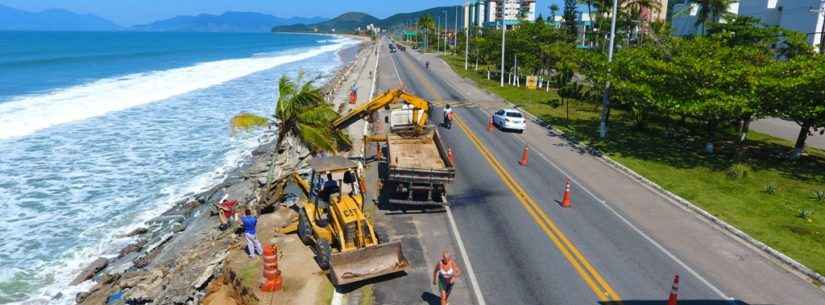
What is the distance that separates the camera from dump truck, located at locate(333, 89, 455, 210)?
17672 millimetres

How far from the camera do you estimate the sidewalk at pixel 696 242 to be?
13641mm

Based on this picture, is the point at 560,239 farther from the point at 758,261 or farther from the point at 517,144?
the point at 517,144

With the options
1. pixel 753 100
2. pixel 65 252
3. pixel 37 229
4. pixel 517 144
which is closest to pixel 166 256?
pixel 65 252

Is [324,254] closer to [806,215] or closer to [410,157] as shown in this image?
[410,157]

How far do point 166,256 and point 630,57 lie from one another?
2585cm

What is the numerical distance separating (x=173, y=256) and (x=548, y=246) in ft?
42.1

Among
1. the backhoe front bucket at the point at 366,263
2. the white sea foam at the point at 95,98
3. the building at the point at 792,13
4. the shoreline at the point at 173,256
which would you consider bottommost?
the shoreline at the point at 173,256

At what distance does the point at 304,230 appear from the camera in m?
15.7

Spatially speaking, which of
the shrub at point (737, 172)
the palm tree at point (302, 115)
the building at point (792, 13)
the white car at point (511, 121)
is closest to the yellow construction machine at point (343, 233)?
the palm tree at point (302, 115)

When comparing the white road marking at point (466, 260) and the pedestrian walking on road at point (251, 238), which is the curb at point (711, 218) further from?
the pedestrian walking on road at point (251, 238)

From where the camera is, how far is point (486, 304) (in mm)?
12547

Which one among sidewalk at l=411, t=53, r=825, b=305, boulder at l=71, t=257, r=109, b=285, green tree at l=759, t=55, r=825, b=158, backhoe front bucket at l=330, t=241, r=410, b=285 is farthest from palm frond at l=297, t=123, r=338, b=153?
green tree at l=759, t=55, r=825, b=158

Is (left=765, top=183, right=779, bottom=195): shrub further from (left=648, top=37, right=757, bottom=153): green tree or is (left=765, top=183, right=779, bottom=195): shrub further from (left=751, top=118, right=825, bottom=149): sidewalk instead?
(left=751, top=118, right=825, bottom=149): sidewalk

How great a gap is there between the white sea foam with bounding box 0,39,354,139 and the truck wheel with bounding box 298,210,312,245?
34362mm
